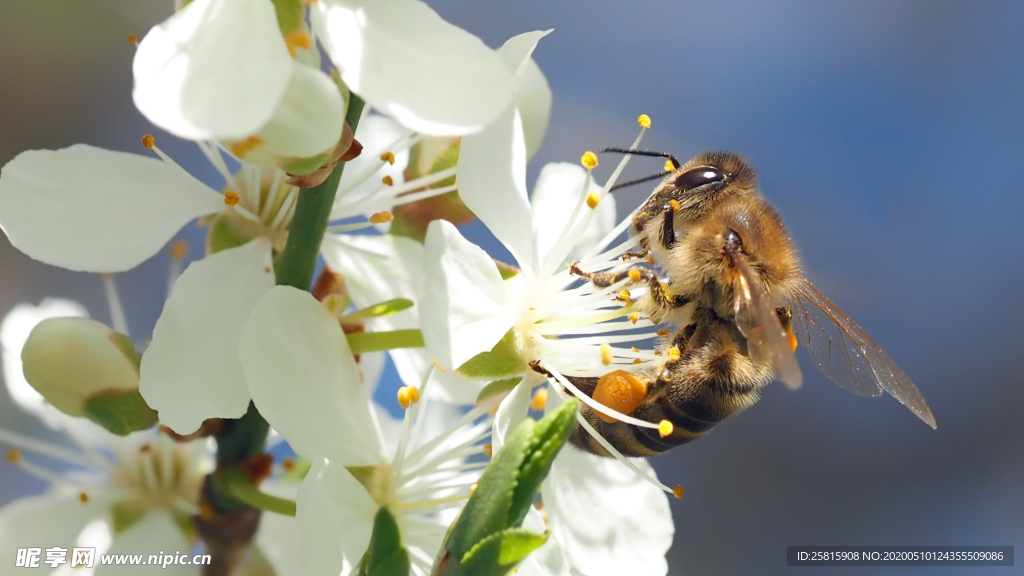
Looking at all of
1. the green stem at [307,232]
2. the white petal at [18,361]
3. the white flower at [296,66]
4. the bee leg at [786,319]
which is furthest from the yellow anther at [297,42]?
the white petal at [18,361]

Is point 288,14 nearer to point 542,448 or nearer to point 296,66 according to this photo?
point 296,66

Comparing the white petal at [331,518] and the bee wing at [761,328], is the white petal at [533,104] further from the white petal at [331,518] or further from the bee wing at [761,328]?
the white petal at [331,518]

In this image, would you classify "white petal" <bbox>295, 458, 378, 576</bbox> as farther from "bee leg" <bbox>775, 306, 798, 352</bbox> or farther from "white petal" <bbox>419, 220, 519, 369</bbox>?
"bee leg" <bbox>775, 306, 798, 352</bbox>

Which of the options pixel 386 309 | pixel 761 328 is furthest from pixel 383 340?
pixel 761 328

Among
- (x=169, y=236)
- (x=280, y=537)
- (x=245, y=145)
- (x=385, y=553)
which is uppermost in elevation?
(x=245, y=145)

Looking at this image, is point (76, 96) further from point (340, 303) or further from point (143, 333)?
point (340, 303)
